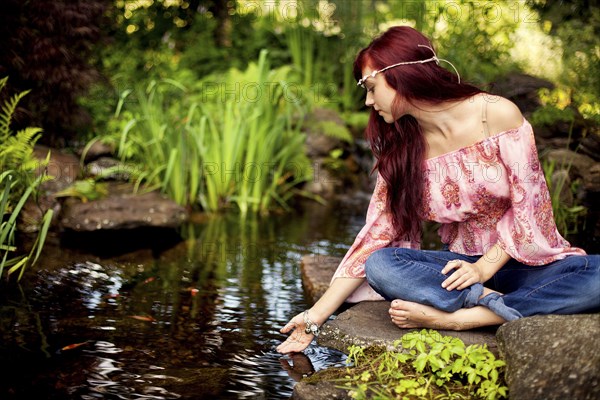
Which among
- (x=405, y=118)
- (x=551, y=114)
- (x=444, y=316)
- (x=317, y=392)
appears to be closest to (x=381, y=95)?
(x=405, y=118)

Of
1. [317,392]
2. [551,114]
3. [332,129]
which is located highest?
[551,114]

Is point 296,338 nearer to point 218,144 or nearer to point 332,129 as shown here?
point 218,144

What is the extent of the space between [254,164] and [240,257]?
150 centimetres

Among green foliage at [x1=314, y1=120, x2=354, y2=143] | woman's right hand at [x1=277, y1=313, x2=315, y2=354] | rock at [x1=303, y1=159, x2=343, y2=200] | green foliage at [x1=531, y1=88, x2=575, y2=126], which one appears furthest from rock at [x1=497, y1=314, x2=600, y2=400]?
green foliage at [x1=314, y1=120, x2=354, y2=143]

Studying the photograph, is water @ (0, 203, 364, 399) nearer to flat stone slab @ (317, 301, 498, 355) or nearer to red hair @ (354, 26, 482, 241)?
flat stone slab @ (317, 301, 498, 355)

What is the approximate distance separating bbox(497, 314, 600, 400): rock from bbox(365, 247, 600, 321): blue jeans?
0.25m

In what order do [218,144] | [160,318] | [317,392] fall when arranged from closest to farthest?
[317,392]
[160,318]
[218,144]

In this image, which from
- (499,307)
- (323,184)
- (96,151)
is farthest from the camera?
(323,184)

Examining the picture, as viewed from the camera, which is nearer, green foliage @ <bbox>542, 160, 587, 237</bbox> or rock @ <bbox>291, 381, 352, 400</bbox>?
rock @ <bbox>291, 381, 352, 400</bbox>

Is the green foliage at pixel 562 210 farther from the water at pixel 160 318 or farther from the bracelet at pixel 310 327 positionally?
the bracelet at pixel 310 327

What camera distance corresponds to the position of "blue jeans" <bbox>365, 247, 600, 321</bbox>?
285 cm

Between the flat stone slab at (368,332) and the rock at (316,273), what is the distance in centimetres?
71

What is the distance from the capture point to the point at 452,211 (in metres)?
3.22

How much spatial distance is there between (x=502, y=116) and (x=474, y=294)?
683 mm
